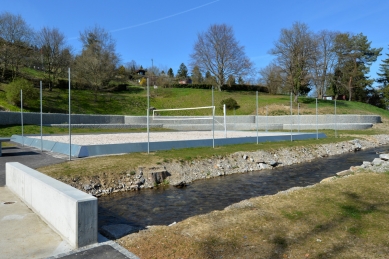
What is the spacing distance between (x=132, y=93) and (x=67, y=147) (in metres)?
→ 35.8

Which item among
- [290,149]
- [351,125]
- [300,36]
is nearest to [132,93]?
[300,36]

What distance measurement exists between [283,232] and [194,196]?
4.54m

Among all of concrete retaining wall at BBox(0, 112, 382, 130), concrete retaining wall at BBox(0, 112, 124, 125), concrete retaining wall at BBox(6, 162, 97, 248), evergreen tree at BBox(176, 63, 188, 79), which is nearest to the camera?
concrete retaining wall at BBox(6, 162, 97, 248)

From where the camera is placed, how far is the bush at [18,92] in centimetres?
A: 2808

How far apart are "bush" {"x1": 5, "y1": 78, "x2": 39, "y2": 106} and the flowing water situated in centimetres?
2396

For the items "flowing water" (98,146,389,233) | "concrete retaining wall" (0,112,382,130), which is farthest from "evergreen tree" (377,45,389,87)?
"flowing water" (98,146,389,233)

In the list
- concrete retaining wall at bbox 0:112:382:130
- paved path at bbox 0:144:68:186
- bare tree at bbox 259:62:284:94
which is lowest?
paved path at bbox 0:144:68:186

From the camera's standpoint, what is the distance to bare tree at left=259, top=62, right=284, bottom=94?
4259 centimetres

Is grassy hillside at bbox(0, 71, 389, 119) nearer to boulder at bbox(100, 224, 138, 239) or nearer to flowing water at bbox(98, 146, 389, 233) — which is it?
flowing water at bbox(98, 146, 389, 233)

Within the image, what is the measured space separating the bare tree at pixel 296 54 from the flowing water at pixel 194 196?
2815 centimetres

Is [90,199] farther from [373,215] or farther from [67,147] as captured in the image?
[67,147]

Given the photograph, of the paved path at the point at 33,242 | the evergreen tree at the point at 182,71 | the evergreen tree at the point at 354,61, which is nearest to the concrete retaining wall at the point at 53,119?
the paved path at the point at 33,242

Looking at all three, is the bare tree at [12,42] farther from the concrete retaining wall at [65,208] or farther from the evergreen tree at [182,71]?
the evergreen tree at [182,71]

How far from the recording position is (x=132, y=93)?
157 ft
